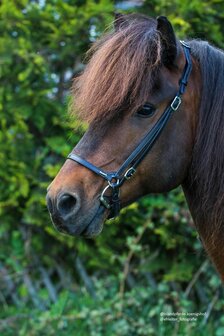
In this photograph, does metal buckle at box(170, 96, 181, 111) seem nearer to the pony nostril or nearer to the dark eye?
Result: the dark eye

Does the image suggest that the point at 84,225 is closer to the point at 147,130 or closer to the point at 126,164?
the point at 126,164

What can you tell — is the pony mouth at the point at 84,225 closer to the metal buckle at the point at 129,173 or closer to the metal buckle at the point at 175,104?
the metal buckle at the point at 129,173

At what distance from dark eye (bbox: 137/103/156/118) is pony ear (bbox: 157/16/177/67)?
20 cm

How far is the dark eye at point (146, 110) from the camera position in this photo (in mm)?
2170

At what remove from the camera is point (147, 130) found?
2.17 meters

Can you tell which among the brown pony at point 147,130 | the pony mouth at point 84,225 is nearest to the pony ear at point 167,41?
the brown pony at point 147,130

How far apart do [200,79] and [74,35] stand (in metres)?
1.89

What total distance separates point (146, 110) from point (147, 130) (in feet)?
0.27

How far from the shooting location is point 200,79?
7.51 feet

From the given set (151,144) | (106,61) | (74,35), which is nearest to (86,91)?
(106,61)

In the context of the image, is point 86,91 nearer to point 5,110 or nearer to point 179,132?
point 179,132

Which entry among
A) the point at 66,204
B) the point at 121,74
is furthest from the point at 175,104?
the point at 66,204

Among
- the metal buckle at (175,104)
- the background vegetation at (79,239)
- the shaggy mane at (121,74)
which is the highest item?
the shaggy mane at (121,74)

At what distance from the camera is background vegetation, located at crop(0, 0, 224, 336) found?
151 inches
